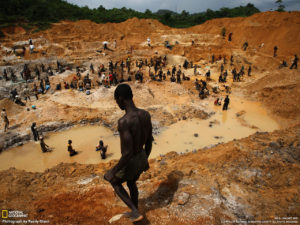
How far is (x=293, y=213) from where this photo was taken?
379 cm

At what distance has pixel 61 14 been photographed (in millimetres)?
34438

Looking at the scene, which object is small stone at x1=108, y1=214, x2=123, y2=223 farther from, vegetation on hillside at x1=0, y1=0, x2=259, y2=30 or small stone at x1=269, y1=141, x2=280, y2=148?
vegetation on hillside at x1=0, y1=0, x2=259, y2=30

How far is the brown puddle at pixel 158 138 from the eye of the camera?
986 centimetres

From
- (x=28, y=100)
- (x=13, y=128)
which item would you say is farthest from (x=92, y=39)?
(x=13, y=128)

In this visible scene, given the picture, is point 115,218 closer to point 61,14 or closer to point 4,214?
point 4,214

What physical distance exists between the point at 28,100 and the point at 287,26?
31.4m

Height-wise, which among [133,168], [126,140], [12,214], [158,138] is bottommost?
[158,138]

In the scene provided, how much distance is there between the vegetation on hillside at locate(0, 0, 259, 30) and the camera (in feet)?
97.9

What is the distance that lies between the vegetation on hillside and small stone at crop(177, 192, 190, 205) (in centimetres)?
3248

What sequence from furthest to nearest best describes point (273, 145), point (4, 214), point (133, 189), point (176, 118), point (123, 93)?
point (176, 118) → point (273, 145) → point (4, 214) → point (133, 189) → point (123, 93)

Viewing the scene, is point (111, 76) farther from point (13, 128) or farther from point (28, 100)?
point (13, 128)

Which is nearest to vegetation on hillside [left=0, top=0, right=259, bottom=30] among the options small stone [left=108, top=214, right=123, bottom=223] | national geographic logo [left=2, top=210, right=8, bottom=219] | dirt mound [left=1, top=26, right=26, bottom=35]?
dirt mound [left=1, top=26, right=26, bottom=35]

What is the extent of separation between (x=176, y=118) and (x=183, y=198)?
9.40 meters

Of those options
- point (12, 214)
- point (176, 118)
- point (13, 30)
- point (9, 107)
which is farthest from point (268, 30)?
point (13, 30)
